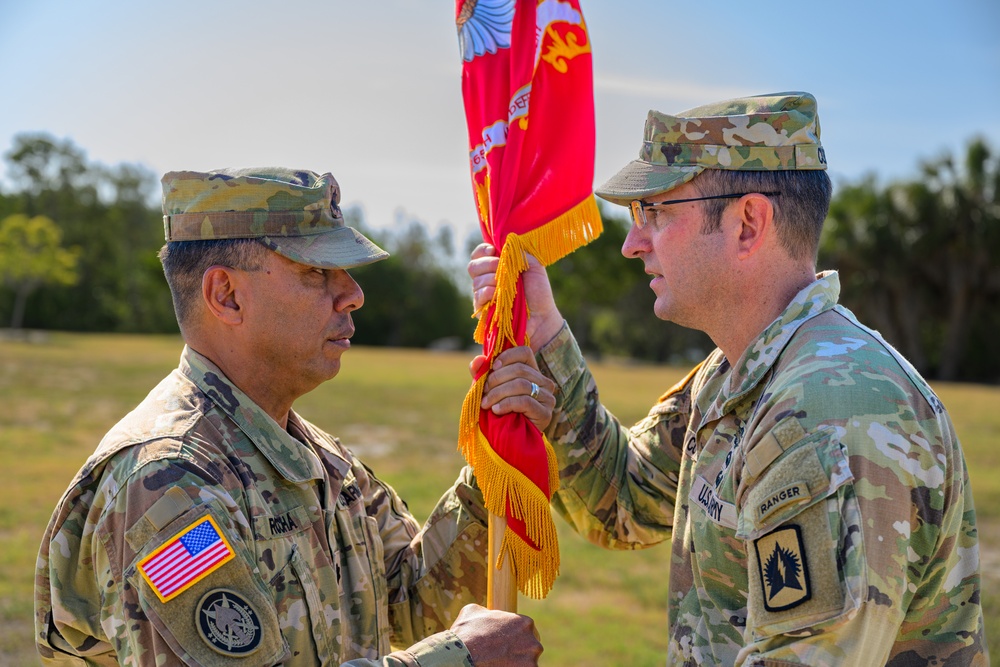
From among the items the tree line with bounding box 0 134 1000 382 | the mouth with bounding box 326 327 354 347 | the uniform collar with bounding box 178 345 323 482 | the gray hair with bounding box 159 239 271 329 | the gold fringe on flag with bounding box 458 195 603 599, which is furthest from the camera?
the tree line with bounding box 0 134 1000 382

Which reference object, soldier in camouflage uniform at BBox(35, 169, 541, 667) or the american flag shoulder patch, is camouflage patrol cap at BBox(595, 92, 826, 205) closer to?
soldier in camouflage uniform at BBox(35, 169, 541, 667)

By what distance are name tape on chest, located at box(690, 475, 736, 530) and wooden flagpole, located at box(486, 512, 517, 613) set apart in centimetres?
87

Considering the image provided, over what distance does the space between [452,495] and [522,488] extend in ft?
1.41

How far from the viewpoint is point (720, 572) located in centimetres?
273

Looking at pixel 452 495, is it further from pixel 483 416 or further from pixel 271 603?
pixel 271 603

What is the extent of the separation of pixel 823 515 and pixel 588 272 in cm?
4943

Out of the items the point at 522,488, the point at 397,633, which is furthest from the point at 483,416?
the point at 397,633

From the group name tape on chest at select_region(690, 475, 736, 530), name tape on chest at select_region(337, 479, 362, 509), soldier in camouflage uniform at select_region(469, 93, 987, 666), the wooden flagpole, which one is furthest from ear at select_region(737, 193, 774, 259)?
name tape on chest at select_region(337, 479, 362, 509)

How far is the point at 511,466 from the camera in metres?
3.46

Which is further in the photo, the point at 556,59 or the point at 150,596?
the point at 556,59

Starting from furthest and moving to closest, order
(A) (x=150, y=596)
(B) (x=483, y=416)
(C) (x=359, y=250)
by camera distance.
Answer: (B) (x=483, y=416) < (C) (x=359, y=250) < (A) (x=150, y=596)

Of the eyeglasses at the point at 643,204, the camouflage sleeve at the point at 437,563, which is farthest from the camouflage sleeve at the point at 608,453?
the eyeglasses at the point at 643,204

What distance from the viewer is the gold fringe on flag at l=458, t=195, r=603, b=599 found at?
3.48 meters

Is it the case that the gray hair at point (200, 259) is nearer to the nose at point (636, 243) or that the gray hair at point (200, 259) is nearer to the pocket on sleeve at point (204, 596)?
the pocket on sleeve at point (204, 596)
